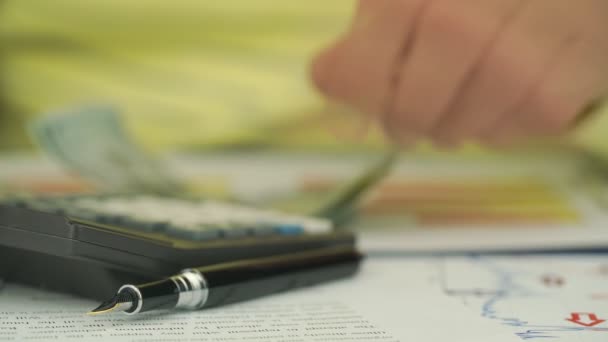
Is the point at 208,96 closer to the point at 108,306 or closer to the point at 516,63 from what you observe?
the point at 516,63

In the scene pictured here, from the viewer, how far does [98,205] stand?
14.1 inches

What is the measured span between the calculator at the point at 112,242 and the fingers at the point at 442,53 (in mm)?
130

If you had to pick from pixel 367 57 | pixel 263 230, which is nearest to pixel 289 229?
pixel 263 230

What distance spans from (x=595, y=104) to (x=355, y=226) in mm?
174

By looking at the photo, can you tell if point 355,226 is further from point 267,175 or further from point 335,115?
point 267,175

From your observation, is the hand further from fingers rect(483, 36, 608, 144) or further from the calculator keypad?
the calculator keypad

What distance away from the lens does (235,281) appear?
296mm

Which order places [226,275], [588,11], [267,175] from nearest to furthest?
[226,275]
[588,11]
[267,175]

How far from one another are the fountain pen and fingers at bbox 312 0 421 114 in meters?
0.11

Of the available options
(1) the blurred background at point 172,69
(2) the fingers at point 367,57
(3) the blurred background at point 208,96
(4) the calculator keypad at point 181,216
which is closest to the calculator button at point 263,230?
(4) the calculator keypad at point 181,216

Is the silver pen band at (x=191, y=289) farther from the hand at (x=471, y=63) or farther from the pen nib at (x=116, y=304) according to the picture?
the hand at (x=471, y=63)

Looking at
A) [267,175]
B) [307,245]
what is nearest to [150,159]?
[267,175]

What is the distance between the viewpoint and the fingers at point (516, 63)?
405 millimetres

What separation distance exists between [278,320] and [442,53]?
0.21 meters
